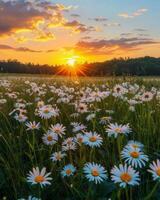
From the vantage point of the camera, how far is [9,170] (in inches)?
120

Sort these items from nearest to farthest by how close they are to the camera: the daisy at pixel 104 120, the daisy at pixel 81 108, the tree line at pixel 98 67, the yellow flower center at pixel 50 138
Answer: the yellow flower center at pixel 50 138
the daisy at pixel 104 120
the daisy at pixel 81 108
the tree line at pixel 98 67

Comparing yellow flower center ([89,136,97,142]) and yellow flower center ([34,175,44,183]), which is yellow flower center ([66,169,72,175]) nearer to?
yellow flower center ([89,136,97,142])

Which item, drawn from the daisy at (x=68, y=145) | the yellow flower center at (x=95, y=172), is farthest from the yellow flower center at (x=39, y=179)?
the daisy at (x=68, y=145)

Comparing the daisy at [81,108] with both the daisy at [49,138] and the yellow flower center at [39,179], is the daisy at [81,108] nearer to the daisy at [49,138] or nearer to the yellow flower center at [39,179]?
the daisy at [49,138]

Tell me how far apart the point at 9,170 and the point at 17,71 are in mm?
34489

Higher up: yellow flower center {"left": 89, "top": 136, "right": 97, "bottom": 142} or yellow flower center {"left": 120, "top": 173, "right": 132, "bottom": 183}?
yellow flower center {"left": 89, "top": 136, "right": 97, "bottom": 142}

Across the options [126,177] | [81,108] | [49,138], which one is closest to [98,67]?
[81,108]

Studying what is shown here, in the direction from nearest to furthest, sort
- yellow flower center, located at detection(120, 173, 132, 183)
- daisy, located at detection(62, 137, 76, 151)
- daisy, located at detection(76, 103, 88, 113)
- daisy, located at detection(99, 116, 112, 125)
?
yellow flower center, located at detection(120, 173, 132, 183) → daisy, located at detection(62, 137, 76, 151) → daisy, located at detection(99, 116, 112, 125) → daisy, located at detection(76, 103, 88, 113)

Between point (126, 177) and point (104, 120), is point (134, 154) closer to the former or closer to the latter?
point (126, 177)

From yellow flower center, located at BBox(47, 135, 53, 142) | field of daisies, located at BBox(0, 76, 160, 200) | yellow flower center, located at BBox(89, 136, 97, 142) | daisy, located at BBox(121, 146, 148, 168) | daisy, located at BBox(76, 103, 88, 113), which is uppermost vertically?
daisy, located at BBox(76, 103, 88, 113)

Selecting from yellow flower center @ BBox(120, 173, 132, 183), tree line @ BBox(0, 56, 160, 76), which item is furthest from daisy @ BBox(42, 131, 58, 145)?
tree line @ BBox(0, 56, 160, 76)

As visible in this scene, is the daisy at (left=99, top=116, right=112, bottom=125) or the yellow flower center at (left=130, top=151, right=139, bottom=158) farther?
the daisy at (left=99, top=116, right=112, bottom=125)

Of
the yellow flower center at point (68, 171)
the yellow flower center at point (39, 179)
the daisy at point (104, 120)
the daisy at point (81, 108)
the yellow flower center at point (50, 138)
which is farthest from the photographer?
the daisy at point (81, 108)

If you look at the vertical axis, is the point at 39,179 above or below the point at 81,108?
below
